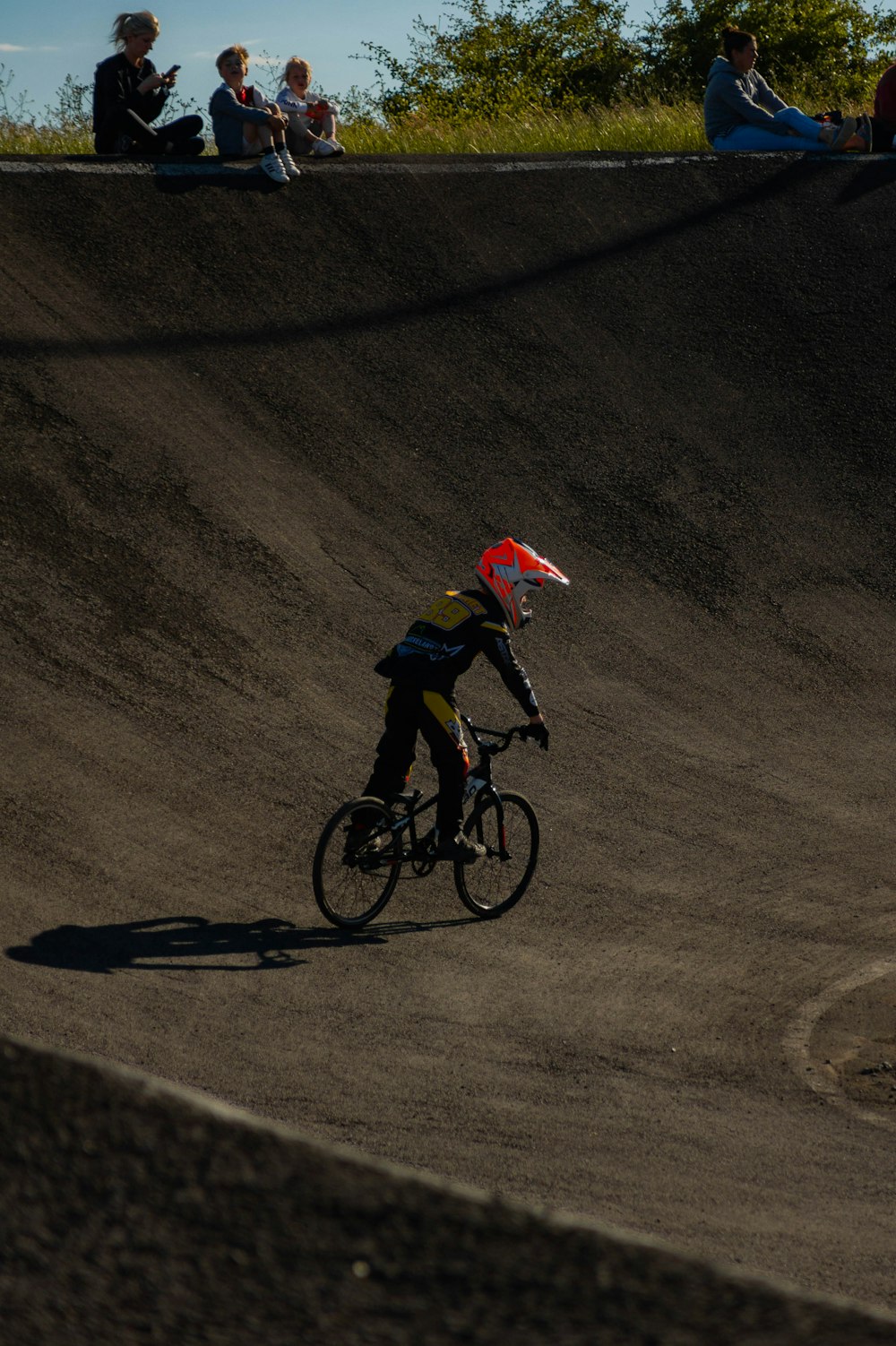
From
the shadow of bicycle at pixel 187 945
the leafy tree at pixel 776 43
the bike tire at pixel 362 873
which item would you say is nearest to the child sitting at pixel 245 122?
the bike tire at pixel 362 873

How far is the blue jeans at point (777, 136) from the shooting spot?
1947 cm

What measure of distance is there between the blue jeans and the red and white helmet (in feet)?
47.1

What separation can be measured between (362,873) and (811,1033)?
2998 millimetres

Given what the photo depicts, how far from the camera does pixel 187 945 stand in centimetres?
758

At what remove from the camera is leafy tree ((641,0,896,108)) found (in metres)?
37.2

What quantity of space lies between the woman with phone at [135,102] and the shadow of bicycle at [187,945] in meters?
11.7

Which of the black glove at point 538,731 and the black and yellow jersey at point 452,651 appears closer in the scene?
the black and yellow jersey at point 452,651

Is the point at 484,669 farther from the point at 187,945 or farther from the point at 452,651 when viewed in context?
the point at 187,945

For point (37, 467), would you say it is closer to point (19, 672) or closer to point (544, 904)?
point (19, 672)

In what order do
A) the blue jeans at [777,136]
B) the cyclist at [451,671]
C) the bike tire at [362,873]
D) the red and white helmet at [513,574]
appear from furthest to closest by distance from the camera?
1. the blue jeans at [777,136]
2. the red and white helmet at [513,574]
3. the cyclist at [451,671]
4. the bike tire at [362,873]

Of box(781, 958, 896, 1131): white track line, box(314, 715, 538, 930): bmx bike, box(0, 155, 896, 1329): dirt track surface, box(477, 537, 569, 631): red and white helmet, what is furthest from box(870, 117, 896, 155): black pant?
box(781, 958, 896, 1131): white track line

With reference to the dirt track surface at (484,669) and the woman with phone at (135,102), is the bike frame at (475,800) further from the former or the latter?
the woman with phone at (135,102)

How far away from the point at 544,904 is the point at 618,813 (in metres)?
1.61

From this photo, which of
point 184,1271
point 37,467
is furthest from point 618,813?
point 184,1271
